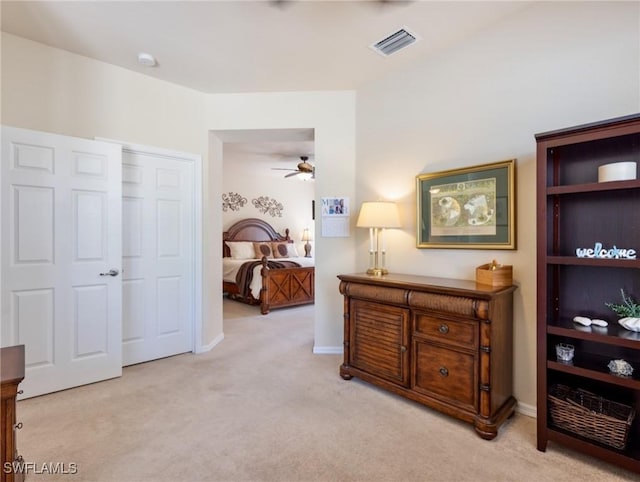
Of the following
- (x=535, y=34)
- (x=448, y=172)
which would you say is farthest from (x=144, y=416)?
(x=535, y=34)

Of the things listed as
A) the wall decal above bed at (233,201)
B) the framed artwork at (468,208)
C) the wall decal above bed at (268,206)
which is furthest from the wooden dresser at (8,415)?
the wall decal above bed at (268,206)

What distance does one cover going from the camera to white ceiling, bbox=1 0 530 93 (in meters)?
2.16

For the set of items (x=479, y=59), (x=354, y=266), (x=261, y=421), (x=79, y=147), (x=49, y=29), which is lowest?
(x=261, y=421)

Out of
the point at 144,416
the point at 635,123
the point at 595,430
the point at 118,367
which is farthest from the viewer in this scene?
the point at 118,367

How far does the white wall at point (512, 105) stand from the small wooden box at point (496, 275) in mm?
104

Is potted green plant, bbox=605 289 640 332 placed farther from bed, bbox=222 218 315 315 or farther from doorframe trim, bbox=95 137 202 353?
bed, bbox=222 218 315 315

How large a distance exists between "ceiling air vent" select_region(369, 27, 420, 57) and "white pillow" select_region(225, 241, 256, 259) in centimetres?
510

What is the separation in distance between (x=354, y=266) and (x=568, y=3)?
2.51 meters

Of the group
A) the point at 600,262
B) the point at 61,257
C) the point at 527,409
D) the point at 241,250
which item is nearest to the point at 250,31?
the point at 61,257

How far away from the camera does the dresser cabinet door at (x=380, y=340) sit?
2.36 m

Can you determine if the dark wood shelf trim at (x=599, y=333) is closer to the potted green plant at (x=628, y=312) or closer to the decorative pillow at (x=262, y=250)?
the potted green plant at (x=628, y=312)

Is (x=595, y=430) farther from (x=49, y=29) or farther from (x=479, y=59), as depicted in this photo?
(x=49, y=29)

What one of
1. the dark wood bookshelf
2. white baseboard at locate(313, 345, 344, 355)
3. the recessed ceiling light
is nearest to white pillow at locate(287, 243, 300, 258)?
white baseboard at locate(313, 345, 344, 355)

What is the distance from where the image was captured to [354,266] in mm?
3387
